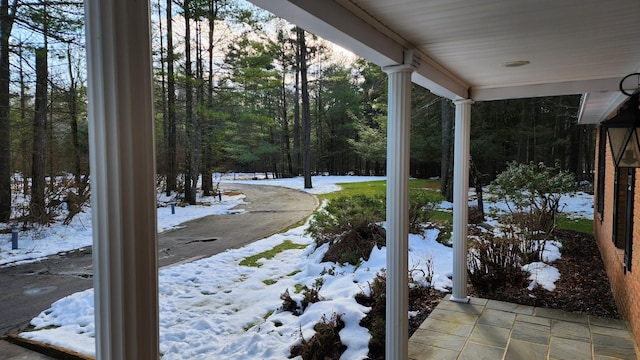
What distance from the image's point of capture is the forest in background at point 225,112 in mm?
5277

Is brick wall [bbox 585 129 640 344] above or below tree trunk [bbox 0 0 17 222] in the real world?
below

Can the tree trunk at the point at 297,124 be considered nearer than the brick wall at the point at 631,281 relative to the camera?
No

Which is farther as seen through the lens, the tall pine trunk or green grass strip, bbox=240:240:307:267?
green grass strip, bbox=240:240:307:267

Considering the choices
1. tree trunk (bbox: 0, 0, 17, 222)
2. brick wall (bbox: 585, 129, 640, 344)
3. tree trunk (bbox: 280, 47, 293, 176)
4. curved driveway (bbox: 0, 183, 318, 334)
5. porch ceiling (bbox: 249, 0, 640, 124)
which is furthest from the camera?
tree trunk (bbox: 280, 47, 293, 176)

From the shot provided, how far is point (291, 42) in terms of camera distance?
15531 millimetres

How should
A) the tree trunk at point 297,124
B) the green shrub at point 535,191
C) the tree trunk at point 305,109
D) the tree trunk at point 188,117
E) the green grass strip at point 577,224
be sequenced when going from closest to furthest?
the green shrub at point 535,191, the green grass strip at point 577,224, the tree trunk at point 188,117, the tree trunk at point 305,109, the tree trunk at point 297,124

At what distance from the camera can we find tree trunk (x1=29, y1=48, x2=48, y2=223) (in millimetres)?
5328

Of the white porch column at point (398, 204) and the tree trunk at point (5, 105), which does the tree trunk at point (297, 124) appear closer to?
the tree trunk at point (5, 105)

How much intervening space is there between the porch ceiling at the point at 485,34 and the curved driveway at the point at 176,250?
4.29m

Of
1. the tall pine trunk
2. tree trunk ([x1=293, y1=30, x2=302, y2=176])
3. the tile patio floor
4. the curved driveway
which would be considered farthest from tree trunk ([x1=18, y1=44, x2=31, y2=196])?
tree trunk ([x1=293, y1=30, x2=302, y2=176])

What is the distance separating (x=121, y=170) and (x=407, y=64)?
6.77ft

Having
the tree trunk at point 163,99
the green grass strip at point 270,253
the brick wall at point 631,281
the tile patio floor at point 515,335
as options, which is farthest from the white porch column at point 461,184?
the tree trunk at point 163,99

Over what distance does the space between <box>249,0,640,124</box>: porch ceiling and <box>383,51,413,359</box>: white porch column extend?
0.65ft

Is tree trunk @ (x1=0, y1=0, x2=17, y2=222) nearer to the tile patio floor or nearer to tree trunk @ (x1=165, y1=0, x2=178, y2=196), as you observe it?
the tile patio floor
